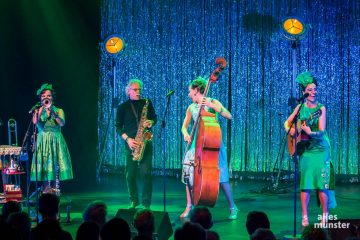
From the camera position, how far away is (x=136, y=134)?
29.6ft

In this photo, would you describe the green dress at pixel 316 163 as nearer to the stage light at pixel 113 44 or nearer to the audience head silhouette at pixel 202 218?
the audience head silhouette at pixel 202 218

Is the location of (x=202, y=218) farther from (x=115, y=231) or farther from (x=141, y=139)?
(x=141, y=139)

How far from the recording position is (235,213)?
345 inches

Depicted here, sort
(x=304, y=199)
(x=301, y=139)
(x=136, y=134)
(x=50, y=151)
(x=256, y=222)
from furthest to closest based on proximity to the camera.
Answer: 1. (x=50, y=151)
2. (x=136, y=134)
3. (x=304, y=199)
4. (x=301, y=139)
5. (x=256, y=222)

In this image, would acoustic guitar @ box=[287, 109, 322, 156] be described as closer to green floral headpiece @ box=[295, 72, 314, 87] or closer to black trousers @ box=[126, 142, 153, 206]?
green floral headpiece @ box=[295, 72, 314, 87]

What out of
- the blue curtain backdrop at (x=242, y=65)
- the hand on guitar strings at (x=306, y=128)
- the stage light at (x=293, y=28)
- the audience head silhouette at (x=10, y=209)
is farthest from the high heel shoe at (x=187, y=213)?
the stage light at (x=293, y=28)

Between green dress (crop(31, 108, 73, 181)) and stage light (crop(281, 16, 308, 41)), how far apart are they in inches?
187

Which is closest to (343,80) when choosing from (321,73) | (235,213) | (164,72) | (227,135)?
(321,73)

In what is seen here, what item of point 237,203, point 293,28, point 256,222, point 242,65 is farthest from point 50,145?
point 256,222

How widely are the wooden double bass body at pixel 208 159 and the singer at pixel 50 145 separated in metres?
3.00

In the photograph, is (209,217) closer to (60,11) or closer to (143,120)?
(143,120)

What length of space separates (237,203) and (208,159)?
2675mm

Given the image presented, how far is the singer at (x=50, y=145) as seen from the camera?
1011 cm

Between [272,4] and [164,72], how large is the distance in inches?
115
